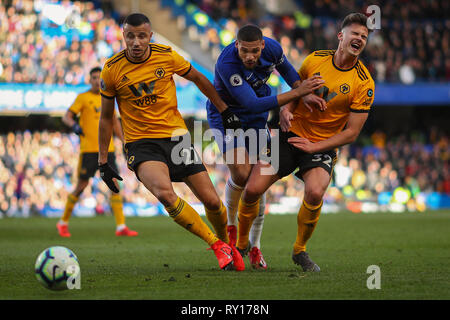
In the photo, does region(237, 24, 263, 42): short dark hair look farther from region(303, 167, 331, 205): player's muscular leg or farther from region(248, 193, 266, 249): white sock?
region(248, 193, 266, 249): white sock

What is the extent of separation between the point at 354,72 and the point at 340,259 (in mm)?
2285

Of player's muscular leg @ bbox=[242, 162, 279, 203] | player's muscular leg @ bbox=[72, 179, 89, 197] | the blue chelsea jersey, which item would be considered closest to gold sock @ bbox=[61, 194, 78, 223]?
player's muscular leg @ bbox=[72, 179, 89, 197]

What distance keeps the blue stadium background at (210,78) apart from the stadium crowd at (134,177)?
3 cm

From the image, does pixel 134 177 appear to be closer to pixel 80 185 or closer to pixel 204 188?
pixel 80 185

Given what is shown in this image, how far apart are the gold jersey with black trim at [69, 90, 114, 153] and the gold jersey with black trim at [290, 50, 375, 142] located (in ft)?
19.3

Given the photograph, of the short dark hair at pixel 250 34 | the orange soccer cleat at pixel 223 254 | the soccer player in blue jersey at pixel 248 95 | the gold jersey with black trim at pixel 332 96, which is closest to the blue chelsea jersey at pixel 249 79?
the soccer player in blue jersey at pixel 248 95

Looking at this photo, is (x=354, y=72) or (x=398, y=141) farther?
(x=398, y=141)

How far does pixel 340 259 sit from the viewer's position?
341 inches

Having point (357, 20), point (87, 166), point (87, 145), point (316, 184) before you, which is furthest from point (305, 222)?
point (87, 145)

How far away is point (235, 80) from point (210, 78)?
19262 millimetres

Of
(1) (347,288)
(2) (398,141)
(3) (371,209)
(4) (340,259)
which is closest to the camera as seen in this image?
(1) (347,288)

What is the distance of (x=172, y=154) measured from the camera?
7.43 m
